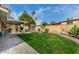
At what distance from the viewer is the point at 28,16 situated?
2645mm

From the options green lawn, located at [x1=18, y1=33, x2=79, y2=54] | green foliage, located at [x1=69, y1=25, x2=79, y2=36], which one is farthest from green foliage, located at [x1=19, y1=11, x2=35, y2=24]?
green foliage, located at [x1=69, y1=25, x2=79, y2=36]

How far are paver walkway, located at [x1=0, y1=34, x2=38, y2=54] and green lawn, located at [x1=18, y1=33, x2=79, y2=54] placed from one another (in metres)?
0.05

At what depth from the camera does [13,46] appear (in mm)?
2662

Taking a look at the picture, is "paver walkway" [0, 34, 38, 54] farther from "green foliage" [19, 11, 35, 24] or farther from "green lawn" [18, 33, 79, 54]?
"green foliage" [19, 11, 35, 24]

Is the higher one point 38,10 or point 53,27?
point 38,10

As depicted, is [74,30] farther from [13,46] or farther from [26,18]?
[13,46]

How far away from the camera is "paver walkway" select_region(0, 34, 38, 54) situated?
8.59ft

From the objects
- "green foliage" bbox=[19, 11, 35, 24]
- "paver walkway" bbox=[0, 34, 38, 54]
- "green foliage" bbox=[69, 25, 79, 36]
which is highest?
"green foliage" bbox=[19, 11, 35, 24]

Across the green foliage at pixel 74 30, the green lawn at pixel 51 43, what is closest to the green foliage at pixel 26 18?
the green lawn at pixel 51 43

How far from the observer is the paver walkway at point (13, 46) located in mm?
2619

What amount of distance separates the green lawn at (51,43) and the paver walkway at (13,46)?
Answer: 5cm
